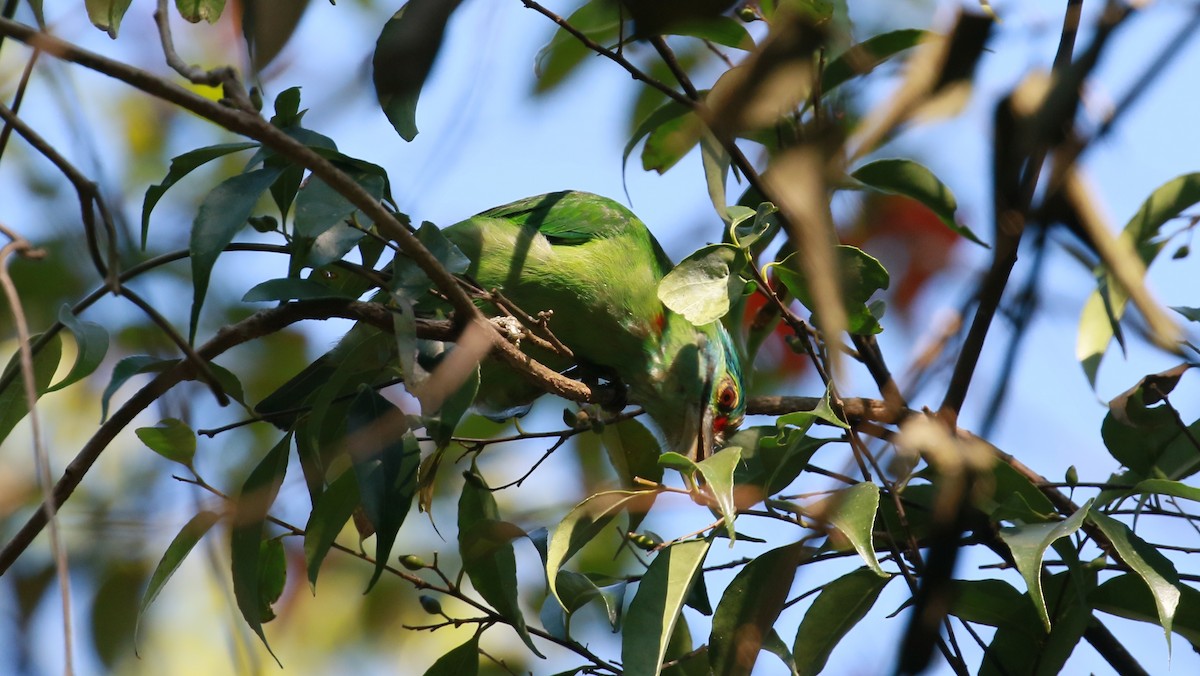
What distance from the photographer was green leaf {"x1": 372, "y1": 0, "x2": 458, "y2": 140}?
66.6 inches

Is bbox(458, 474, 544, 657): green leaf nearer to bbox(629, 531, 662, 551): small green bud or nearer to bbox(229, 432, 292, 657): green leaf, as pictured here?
bbox(629, 531, 662, 551): small green bud

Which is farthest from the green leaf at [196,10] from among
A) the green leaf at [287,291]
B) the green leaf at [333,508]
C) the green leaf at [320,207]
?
the green leaf at [333,508]

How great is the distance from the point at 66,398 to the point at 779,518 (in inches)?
149

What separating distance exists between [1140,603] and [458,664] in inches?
57.8

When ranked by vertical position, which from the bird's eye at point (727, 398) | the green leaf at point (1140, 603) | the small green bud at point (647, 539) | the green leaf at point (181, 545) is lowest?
the green leaf at point (1140, 603)

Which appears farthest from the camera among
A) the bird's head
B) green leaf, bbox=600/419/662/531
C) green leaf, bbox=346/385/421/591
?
the bird's head

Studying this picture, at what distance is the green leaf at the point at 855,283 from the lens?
6.98 feet

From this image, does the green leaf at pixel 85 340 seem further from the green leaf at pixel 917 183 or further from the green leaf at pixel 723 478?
the green leaf at pixel 917 183

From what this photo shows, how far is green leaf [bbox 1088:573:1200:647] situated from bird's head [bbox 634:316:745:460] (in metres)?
1.59

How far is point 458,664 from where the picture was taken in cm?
243

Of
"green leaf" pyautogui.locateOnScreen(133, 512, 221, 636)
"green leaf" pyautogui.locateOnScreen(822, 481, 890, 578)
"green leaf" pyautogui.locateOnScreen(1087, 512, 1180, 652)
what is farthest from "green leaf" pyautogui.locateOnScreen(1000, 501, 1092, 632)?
"green leaf" pyautogui.locateOnScreen(133, 512, 221, 636)

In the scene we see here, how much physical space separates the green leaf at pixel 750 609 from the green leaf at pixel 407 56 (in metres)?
1.13

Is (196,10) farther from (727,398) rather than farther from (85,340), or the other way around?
(727,398)

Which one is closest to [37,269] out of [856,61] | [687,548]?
[687,548]
